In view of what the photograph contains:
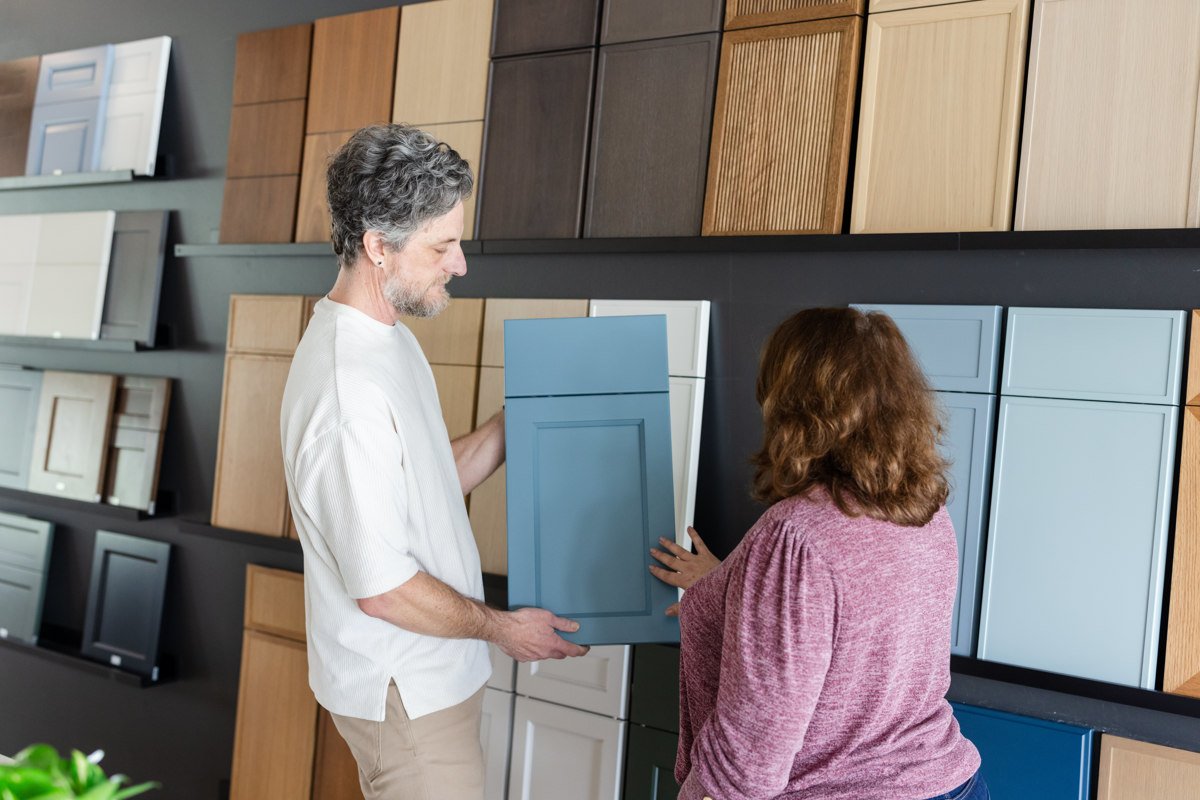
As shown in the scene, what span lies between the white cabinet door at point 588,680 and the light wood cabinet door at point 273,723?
0.80 metres

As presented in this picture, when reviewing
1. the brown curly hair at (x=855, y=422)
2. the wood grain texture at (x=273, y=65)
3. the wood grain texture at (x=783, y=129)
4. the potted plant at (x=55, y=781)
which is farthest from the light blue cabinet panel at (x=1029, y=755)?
the wood grain texture at (x=273, y=65)

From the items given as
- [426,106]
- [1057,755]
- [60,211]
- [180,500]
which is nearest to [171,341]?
[180,500]

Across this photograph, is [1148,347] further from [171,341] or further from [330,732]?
[171,341]

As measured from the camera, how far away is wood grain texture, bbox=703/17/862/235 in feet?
6.71

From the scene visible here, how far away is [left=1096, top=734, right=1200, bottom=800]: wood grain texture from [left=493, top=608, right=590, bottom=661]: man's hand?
1.00m

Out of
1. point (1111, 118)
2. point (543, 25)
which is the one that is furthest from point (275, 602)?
point (1111, 118)

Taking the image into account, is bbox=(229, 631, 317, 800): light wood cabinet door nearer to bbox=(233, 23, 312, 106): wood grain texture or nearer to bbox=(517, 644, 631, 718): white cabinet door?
bbox=(517, 644, 631, 718): white cabinet door

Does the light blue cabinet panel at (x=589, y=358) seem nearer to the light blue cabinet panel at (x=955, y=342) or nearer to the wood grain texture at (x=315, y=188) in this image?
the light blue cabinet panel at (x=955, y=342)

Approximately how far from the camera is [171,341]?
335cm

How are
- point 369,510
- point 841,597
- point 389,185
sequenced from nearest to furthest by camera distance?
1. point 841,597
2. point 369,510
3. point 389,185

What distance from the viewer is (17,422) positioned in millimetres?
3535

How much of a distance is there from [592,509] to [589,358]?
0.30 m

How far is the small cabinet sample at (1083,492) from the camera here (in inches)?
67.6

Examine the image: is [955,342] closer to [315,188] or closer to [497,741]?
[497,741]
